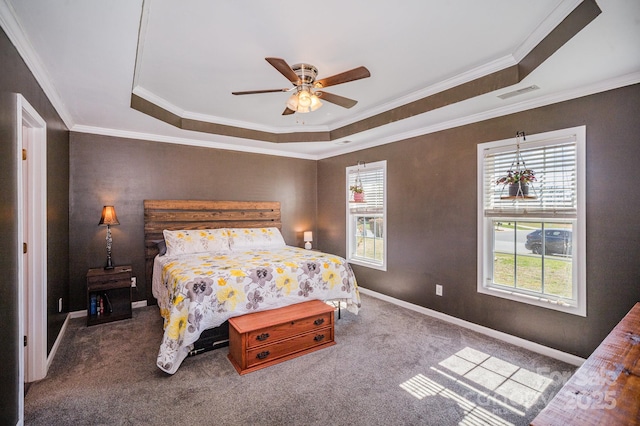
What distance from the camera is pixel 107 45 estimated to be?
1.98 m

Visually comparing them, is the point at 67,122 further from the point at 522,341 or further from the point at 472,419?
the point at 522,341

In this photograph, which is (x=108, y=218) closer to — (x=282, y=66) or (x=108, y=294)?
(x=108, y=294)

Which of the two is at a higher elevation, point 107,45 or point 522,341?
point 107,45

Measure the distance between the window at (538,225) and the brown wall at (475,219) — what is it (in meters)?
0.08

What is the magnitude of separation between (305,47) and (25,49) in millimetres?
1861

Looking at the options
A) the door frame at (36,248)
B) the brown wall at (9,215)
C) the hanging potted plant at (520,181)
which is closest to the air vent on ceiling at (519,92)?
the hanging potted plant at (520,181)

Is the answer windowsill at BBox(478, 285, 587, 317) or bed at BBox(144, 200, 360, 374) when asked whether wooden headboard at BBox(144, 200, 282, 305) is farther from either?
windowsill at BBox(478, 285, 587, 317)

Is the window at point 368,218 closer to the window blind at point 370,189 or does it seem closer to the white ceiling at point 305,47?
the window blind at point 370,189

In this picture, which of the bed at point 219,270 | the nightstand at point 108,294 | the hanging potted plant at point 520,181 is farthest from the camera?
the nightstand at point 108,294

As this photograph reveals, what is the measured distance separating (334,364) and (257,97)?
287 cm

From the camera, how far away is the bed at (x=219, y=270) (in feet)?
8.61

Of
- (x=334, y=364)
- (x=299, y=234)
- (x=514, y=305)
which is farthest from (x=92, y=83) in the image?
(x=514, y=305)

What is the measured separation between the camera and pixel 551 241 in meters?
2.88

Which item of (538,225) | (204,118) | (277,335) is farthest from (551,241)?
(204,118)
